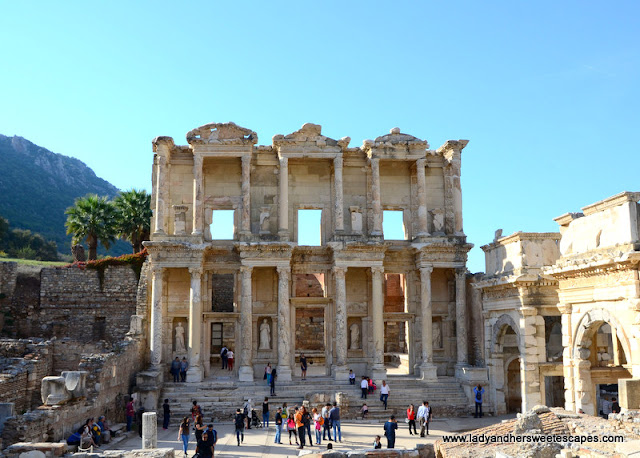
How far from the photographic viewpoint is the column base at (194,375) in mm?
25391

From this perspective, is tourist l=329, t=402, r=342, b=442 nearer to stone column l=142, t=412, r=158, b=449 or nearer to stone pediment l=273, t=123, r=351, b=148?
stone column l=142, t=412, r=158, b=449

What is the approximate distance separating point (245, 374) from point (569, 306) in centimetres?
1354

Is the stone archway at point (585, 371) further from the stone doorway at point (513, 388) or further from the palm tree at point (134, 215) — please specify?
the palm tree at point (134, 215)

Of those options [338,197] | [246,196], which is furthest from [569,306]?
[246,196]

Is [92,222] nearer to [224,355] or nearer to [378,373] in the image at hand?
[224,355]

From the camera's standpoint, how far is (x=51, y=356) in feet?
82.0

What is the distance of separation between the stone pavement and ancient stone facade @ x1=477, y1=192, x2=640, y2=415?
2.82 metres

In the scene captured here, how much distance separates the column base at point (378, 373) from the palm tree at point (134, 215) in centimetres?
1688

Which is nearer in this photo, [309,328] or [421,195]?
[421,195]

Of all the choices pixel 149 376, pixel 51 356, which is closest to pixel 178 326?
pixel 149 376

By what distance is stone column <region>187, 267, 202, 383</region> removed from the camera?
2580 cm

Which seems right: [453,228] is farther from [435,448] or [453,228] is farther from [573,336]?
[435,448]

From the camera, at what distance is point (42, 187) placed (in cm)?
9025

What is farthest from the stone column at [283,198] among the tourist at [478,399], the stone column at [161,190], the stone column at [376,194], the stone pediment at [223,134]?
the tourist at [478,399]
